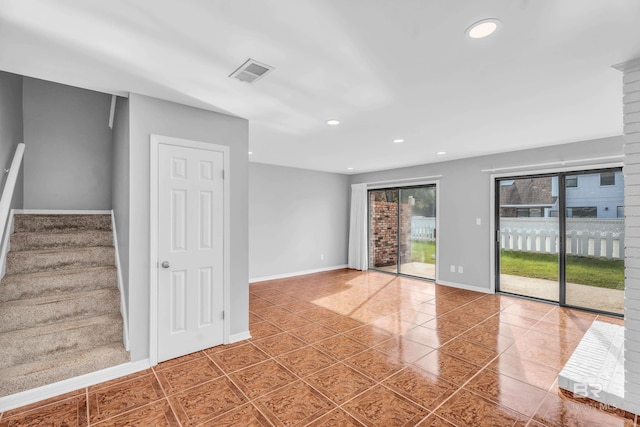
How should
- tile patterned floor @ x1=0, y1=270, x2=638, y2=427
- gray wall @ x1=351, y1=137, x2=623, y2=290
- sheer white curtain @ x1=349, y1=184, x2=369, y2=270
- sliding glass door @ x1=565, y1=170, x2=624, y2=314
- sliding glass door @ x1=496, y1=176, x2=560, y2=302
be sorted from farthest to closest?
sheer white curtain @ x1=349, y1=184, x2=369, y2=270 → gray wall @ x1=351, y1=137, x2=623, y2=290 → sliding glass door @ x1=496, y1=176, x2=560, y2=302 → sliding glass door @ x1=565, y1=170, x2=624, y2=314 → tile patterned floor @ x1=0, y1=270, x2=638, y2=427

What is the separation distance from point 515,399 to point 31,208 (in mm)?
5507

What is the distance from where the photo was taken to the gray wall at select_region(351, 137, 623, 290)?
508cm

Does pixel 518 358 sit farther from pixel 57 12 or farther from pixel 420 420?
pixel 57 12

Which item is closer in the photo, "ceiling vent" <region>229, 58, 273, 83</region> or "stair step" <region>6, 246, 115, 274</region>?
"ceiling vent" <region>229, 58, 273, 83</region>

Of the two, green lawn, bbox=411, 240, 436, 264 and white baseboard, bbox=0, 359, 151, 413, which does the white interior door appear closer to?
white baseboard, bbox=0, 359, 151, 413

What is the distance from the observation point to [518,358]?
2.91 meters

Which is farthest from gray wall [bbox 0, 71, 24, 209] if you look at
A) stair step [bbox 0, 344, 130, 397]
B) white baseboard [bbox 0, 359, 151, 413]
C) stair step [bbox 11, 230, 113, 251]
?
white baseboard [bbox 0, 359, 151, 413]

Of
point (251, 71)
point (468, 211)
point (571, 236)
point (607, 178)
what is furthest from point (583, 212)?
point (251, 71)

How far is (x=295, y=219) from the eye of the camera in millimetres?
6711

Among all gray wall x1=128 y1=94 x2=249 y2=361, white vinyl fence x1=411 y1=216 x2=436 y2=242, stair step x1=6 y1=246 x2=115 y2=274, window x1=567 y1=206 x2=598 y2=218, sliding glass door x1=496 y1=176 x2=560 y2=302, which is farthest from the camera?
white vinyl fence x1=411 y1=216 x2=436 y2=242

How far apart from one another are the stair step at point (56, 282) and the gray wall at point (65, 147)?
144 cm

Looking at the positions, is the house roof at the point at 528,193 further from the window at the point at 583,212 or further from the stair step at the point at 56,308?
the stair step at the point at 56,308

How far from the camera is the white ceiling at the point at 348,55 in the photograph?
5.16ft

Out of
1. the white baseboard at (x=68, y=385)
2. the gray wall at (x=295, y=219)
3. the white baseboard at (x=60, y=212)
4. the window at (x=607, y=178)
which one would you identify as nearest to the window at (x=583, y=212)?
the window at (x=607, y=178)
